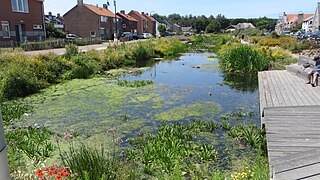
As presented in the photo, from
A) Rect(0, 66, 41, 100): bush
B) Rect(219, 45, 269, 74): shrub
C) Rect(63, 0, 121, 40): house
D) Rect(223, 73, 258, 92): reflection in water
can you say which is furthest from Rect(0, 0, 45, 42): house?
Rect(223, 73, 258, 92): reflection in water

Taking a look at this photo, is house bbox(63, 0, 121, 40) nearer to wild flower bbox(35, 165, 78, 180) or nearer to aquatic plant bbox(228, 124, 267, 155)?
aquatic plant bbox(228, 124, 267, 155)

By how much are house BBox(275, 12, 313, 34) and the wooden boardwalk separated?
273ft

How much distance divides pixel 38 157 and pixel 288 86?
23.8 ft

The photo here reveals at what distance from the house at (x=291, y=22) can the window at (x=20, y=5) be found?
73406 millimetres

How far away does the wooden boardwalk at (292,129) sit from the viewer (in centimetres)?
312

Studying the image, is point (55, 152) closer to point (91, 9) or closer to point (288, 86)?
point (288, 86)

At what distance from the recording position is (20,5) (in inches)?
1101

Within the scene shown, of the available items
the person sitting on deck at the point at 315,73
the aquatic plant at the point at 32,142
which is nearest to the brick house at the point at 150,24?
the person sitting on deck at the point at 315,73

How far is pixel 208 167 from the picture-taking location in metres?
4.93

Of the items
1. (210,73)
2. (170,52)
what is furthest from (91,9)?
(210,73)

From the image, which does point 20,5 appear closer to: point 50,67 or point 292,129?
point 50,67

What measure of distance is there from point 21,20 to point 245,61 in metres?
22.9

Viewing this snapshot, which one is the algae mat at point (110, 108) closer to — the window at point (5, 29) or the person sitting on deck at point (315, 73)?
the person sitting on deck at point (315, 73)

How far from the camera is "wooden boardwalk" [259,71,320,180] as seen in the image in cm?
312
